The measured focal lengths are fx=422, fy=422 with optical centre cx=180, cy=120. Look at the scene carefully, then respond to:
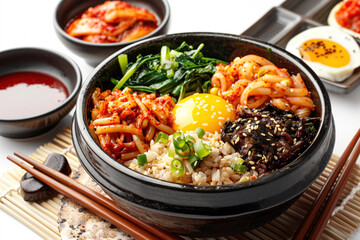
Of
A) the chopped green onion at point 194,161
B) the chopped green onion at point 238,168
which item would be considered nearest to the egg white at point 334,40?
the chopped green onion at point 238,168

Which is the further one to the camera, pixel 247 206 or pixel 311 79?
pixel 311 79

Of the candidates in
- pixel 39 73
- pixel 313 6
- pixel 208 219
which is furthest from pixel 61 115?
pixel 313 6

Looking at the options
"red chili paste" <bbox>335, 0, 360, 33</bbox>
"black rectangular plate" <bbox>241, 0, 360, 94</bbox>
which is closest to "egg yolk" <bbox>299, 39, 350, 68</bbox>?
"black rectangular plate" <bbox>241, 0, 360, 94</bbox>

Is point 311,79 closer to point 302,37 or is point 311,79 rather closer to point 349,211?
point 349,211

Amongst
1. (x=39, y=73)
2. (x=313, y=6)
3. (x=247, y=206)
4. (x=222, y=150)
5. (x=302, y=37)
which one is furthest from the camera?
(x=313, y=6)

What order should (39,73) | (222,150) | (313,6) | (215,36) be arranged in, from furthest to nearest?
(313,6) → (39,73) → (215,36) → (222,150)

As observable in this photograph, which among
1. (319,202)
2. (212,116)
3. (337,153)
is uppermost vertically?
(212,116)

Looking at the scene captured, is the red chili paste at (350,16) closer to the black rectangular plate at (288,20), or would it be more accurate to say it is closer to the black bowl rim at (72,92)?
the black rectangular plate at (288,20)

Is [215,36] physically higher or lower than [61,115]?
higher
